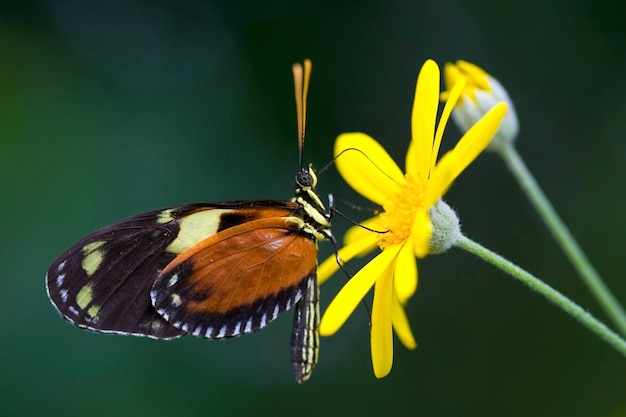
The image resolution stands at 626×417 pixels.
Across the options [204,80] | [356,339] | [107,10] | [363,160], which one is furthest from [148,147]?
[363,160]

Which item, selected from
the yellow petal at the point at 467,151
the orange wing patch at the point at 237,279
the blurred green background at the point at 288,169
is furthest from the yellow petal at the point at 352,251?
the blurred green background at the point at 288,169

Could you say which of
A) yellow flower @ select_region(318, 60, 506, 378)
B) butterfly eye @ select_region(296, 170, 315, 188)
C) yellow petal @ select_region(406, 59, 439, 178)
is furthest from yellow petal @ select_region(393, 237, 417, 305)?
butterfly eye @ select_region(296, 170, 315, 188)

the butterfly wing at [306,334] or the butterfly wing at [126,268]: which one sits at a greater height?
the butterfly wing at [126,268]

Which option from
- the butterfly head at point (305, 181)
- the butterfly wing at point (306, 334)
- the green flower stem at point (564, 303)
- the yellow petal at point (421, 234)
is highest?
the butterfly head at point (305, 181)

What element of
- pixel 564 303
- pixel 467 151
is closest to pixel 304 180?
pixel 467 151

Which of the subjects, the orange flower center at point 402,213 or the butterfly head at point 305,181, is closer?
the orange flower center at point 402,213

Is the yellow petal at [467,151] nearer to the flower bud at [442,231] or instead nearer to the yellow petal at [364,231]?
the flower bud at [442,231]

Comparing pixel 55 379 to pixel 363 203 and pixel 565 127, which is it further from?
pixel 565 127
